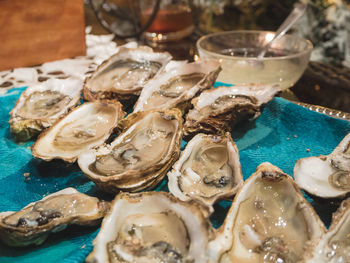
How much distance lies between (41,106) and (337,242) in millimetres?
1398

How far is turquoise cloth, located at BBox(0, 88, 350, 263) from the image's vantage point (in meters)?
0.99

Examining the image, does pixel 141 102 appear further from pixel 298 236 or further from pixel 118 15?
pixel 118 15

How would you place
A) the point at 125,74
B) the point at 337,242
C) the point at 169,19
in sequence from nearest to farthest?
the point at 337,242 < the point at 125,74 < the point at 169,19

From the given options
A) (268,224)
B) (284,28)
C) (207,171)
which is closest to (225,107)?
→ (207,171)

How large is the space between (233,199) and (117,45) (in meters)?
2.17

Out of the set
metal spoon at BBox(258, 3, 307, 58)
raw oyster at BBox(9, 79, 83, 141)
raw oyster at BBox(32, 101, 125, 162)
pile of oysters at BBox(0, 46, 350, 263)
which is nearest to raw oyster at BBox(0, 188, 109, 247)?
pile of oysters at BBox(0, 46, 350, 263)

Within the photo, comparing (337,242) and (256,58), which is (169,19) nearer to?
(256,58)

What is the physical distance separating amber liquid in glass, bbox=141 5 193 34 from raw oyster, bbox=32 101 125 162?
1457 millimetres

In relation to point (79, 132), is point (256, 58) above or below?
above

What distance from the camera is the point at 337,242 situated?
90 centimetres

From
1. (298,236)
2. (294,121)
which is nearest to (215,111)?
(294,121)

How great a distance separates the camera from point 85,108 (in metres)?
1.60

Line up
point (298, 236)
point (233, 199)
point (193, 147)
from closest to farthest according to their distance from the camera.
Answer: point (298, 236) < point (233, 199) < point (193, 147)

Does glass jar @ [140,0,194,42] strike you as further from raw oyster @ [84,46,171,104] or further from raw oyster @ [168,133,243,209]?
raw oyster @ [168,133,243,209]
